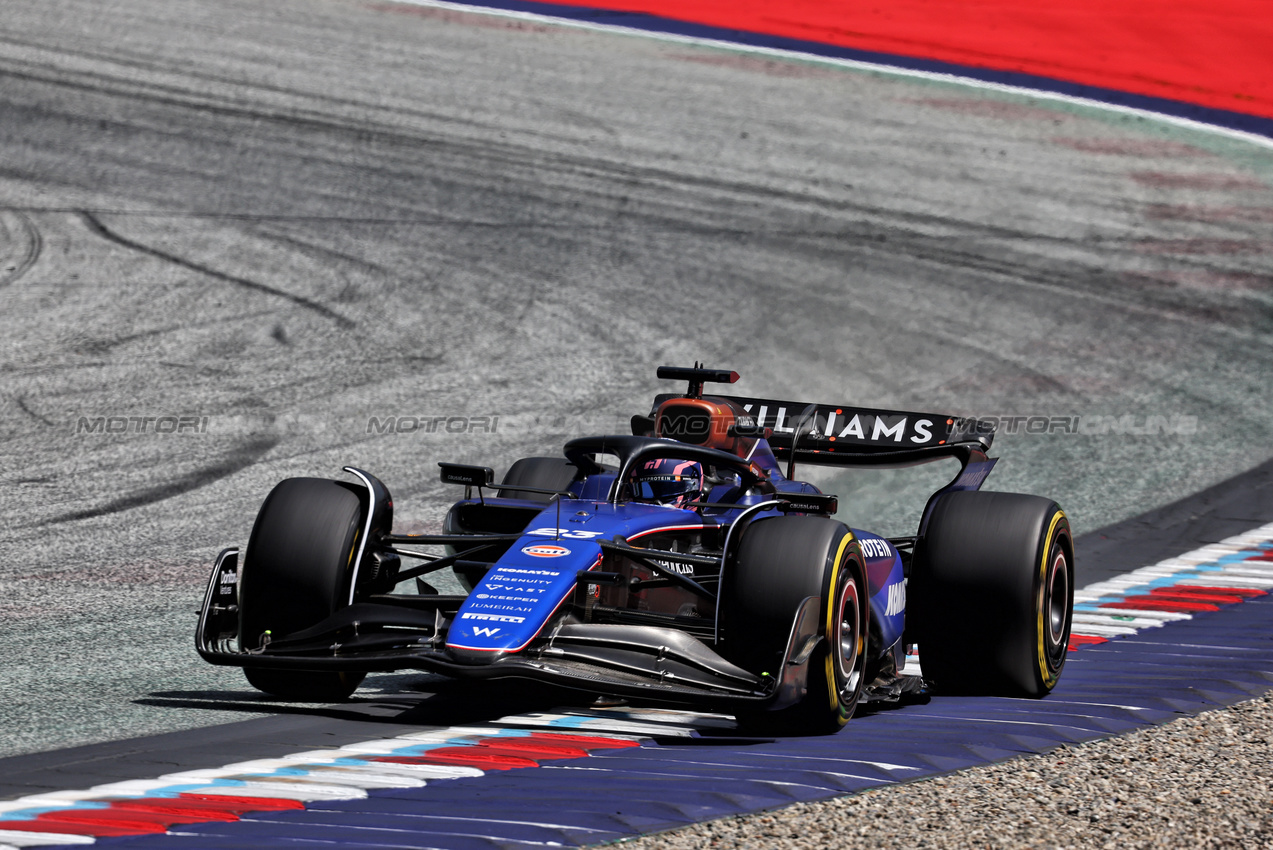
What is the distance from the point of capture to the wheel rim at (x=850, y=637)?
6.67 metres

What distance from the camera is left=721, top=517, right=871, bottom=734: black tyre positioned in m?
6.30

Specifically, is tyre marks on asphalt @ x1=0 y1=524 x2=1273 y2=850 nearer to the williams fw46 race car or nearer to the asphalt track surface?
the williams fw46 race car

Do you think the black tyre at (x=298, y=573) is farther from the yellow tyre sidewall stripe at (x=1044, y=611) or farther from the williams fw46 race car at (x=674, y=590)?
the yellow tyre sidewall stripe at (x=1044, y=611)

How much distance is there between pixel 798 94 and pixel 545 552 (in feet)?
56.4

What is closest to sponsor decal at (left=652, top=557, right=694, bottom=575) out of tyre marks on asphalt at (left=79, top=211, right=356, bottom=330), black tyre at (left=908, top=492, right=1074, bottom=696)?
black tyre at (left=908, top=492, right=1074, bottom=696)

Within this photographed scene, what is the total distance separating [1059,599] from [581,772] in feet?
10.2

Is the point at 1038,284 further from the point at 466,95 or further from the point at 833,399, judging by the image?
the point at 466,95

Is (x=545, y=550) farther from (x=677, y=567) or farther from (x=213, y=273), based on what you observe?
(x=213, y=273)

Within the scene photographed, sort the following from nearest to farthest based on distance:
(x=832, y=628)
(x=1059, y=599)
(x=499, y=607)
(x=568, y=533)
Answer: (x=499, y=607) → (x=832, y=628) → (x=568, y=533) → (x=1059, y=599)

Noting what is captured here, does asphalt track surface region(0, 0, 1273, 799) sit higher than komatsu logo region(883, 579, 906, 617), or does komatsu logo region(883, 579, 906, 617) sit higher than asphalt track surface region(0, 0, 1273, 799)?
asphalt track surface region(0, 0, 1273, 799)

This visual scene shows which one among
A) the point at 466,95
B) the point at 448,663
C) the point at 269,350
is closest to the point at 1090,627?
the point at 448,663

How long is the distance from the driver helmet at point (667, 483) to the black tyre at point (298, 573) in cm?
135

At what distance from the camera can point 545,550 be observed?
22.0 ft

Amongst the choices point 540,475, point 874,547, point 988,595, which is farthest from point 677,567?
point 540,475
